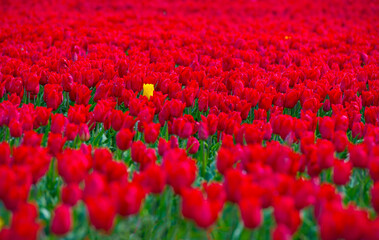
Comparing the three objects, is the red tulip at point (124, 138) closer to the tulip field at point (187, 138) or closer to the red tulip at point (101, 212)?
the tulip field at point (187, 138)

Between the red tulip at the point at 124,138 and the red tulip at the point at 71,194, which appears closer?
the red tulip at the point at 71,194

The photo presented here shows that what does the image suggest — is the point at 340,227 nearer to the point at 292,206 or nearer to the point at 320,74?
the point at 292,206

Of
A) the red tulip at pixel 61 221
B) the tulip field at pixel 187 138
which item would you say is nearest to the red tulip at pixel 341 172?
the tulip field at pixel 187 138

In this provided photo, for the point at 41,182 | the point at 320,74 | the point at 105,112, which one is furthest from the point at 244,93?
the point at 41,182

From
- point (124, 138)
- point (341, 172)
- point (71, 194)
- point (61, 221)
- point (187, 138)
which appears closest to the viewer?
point (61, 221)

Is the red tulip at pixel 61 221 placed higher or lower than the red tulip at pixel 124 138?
higher

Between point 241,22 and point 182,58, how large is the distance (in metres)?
3.80

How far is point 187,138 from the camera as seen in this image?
2.60 meters

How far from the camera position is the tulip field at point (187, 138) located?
1556mm

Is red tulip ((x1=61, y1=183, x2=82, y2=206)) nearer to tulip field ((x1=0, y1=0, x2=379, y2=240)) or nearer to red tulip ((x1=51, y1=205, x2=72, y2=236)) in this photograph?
tulip field ((x1=0, y1=0, x2=379, y2=240))

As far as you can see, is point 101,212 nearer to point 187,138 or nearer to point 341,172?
point 341,172

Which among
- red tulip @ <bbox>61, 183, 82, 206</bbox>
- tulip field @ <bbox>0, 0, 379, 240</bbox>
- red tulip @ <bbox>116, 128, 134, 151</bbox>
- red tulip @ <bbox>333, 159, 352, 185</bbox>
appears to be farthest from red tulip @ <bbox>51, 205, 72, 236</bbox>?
red tulip @ <bbox>333, 159, 352, 185</bbox>

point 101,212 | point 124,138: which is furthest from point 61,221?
point 124,138

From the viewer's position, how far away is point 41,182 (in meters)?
2.15
